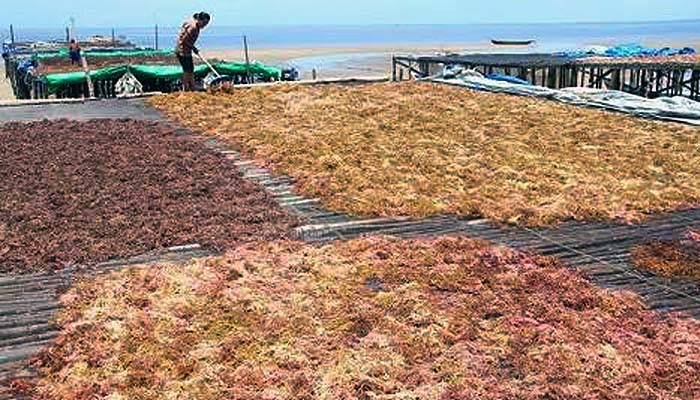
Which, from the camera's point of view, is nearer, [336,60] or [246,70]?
[246,70]

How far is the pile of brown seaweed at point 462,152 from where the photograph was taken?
6.39 metres

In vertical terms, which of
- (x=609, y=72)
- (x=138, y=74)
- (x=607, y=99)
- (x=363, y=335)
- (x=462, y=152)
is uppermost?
(x=138, y=74)

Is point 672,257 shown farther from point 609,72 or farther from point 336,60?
point 336,60

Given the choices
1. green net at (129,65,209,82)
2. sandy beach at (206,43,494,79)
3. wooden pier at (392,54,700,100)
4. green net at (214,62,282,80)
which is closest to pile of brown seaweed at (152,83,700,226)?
green net at (129,65,209,82)

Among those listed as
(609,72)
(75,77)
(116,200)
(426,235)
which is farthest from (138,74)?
(426,235)

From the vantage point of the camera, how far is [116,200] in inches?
251

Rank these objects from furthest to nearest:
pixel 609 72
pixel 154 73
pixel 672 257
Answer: pixel 609 72 < pixel 154 73 < pixel 672 257

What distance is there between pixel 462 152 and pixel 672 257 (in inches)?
135

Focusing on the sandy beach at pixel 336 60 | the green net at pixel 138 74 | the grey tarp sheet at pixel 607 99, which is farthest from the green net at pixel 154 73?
the sandy beach at pixel 336 60

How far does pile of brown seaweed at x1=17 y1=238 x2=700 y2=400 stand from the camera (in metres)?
3.43

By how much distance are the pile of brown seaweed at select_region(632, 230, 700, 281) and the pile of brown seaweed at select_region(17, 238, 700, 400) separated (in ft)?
2.24

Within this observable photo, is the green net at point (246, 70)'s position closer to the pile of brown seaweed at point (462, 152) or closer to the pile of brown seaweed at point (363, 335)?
the pile of brown seaweed at point (462, 152)

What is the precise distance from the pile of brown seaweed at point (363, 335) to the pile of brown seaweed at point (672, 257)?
0.68 metres

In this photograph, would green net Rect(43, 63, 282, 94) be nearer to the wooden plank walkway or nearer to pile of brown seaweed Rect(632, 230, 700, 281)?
the wooden plank walkway
